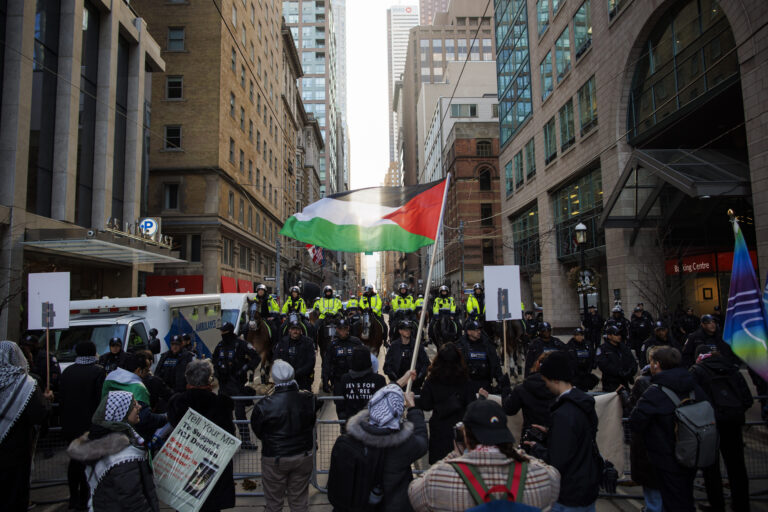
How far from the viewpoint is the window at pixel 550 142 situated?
2875cm

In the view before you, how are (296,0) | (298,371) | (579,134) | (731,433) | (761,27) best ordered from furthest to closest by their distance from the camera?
(296,0) < (579,134) < (761,27) < (298,371) < (731,433)

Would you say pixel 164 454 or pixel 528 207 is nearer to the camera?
pixel 164 454

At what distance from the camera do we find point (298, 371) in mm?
8094

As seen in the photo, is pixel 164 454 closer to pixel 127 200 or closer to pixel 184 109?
A: pixel 127 200

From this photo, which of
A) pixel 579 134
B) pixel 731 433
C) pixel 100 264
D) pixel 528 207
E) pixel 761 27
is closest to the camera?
pixel 731 433

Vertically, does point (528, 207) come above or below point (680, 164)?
above

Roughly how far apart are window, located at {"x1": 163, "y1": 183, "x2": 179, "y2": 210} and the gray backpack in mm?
32097

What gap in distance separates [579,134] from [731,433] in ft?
74.6

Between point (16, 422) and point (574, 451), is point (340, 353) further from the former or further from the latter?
point (574, 451)

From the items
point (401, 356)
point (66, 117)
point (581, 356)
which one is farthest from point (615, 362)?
point (66, 117)

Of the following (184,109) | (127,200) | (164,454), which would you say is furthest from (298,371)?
(184,109)

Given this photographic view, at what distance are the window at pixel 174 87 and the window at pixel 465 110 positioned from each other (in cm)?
3806

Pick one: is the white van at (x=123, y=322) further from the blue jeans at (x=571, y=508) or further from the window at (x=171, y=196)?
the window at (x=171, y=196)

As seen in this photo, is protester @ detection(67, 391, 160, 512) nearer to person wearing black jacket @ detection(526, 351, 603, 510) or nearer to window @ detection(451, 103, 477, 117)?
person wearing black jacket @ detection(526, 351, 603, 510)
